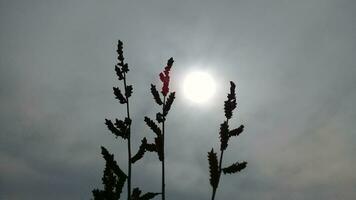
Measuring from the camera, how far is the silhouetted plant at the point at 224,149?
3.14 m

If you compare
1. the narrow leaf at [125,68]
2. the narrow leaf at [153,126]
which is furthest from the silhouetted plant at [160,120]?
the narrow leaf at [125,68]

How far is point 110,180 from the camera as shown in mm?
3760

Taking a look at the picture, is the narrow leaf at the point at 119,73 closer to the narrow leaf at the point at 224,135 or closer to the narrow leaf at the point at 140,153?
the narrow leaf at the point at 140,153

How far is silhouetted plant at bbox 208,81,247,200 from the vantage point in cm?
314

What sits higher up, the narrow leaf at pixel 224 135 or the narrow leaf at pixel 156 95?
the narrow leaf at pixel 156 95

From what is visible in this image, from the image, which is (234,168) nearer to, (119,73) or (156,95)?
(156,95)

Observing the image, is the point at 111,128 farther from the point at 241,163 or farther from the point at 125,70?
the point at 241,163

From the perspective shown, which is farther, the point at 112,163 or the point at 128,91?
the point at 128,91

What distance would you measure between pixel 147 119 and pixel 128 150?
0.43 metres

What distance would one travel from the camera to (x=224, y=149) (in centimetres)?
331

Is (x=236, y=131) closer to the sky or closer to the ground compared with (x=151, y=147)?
closer to the sky

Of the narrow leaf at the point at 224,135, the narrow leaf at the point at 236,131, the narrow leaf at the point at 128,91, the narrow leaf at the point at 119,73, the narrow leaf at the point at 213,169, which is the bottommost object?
the narrow leaf at the point at 213,169

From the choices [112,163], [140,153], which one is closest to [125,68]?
[140,153]

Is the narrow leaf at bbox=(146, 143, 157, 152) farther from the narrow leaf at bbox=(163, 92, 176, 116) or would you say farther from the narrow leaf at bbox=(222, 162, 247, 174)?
the narrow leaf at bbox=(222, 162, 247, 174)
